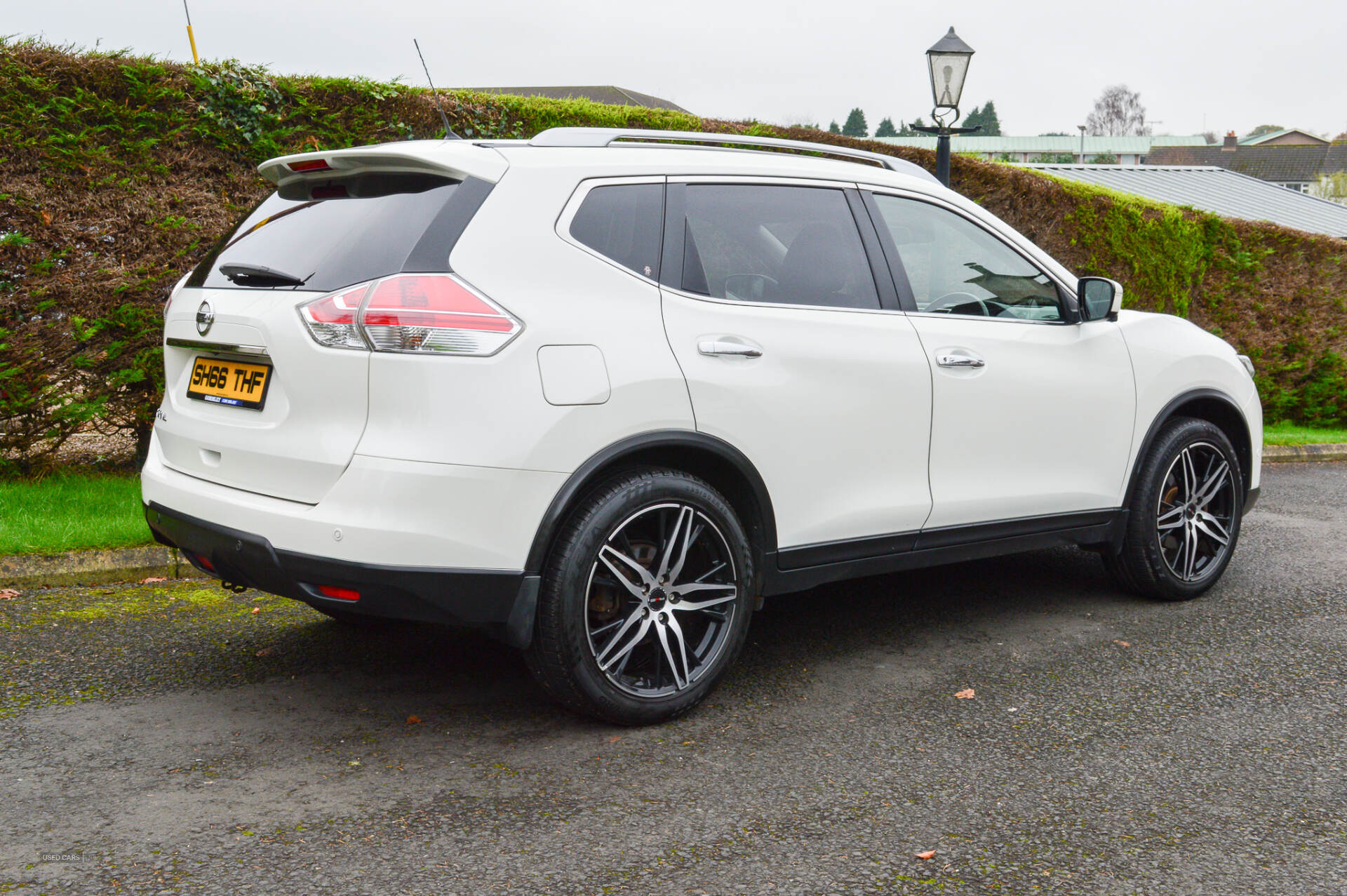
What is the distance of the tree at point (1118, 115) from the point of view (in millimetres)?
105375

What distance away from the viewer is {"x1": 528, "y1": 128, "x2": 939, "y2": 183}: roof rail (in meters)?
3.90

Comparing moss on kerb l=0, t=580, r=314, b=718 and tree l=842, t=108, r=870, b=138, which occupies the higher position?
tree l=842, t=108, r=870, b=138

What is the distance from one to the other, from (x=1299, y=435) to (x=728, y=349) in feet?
33.7

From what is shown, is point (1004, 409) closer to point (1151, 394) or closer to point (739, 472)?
point (1151, 394)

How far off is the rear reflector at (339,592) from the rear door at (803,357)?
45.8 inches

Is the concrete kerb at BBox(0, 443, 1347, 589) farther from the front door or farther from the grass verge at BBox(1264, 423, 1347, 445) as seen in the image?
the grass verge at BBox(1264, 423, 1347, 445)

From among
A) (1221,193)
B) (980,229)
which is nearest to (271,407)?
(980,229)

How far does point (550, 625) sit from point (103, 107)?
17.0 ft

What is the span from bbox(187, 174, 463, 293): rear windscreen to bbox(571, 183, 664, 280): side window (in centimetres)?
41

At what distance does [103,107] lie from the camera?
271 inches

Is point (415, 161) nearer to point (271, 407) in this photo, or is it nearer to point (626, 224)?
point (626, 224)

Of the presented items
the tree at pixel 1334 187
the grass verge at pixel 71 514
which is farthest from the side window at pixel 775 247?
the tree at pixel 1334 187

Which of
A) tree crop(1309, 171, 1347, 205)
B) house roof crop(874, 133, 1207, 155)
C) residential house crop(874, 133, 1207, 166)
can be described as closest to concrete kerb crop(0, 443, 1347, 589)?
tree crop(1309, 171, 1347, 205)

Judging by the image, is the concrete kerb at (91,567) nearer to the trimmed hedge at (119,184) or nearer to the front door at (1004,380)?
the trimmed hedge at (119,184)
